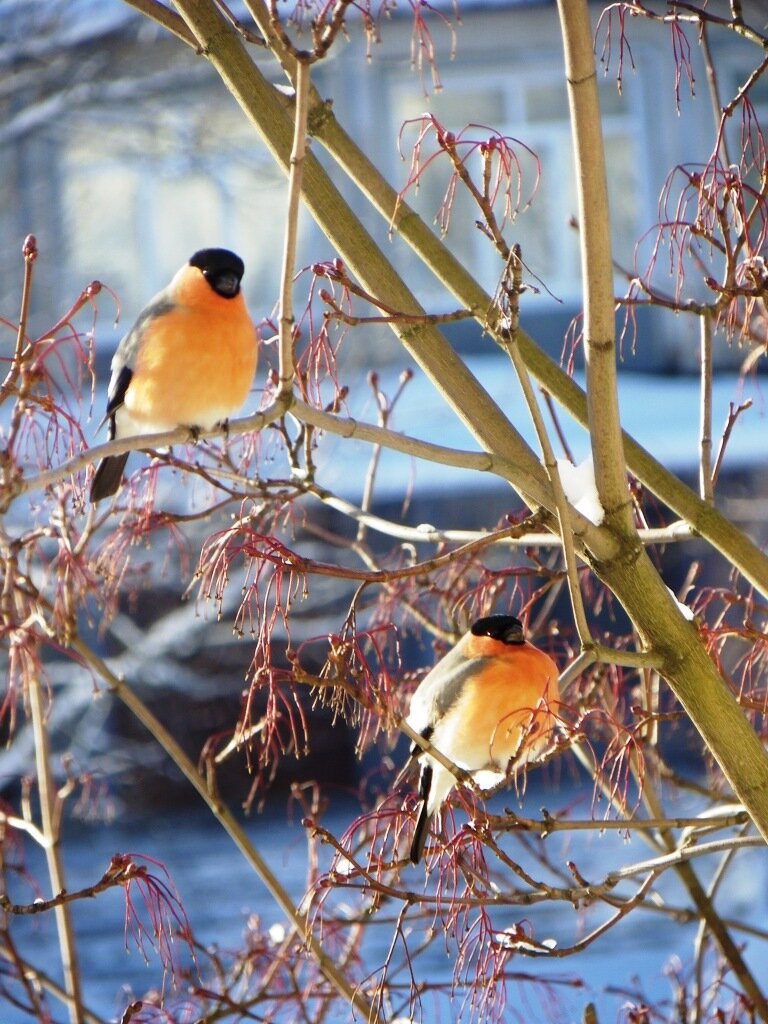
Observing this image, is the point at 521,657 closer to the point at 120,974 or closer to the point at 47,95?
the point at 120,974

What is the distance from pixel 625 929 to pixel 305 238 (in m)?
4.43

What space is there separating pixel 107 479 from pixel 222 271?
0.40 m

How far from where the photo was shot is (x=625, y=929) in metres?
6.03

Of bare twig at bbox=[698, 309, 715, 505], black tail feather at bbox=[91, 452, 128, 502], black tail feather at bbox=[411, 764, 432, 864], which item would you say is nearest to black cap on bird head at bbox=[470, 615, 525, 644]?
black tail feather at bbox=[411, 764, 432, 864]

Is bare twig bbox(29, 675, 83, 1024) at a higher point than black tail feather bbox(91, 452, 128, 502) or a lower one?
lower

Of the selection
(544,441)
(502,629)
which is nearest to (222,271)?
(502,629)

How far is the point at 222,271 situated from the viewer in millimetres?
2223

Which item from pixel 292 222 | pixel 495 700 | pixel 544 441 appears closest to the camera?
pixel 292 222

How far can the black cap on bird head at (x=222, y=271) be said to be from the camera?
221 centimetres

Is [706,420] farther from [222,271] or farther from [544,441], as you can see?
[222,271]

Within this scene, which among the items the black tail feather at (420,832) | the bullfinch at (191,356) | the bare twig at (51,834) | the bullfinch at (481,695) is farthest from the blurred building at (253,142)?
the black tail feather at (420,832)

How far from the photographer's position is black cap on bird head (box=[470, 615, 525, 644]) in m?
2.05

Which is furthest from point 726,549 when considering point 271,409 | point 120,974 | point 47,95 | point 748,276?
point 47,95

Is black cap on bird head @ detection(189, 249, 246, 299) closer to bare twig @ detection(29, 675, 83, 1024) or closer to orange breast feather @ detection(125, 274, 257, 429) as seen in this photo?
orange breast feather @ detection(125, 274, 257, 429)
